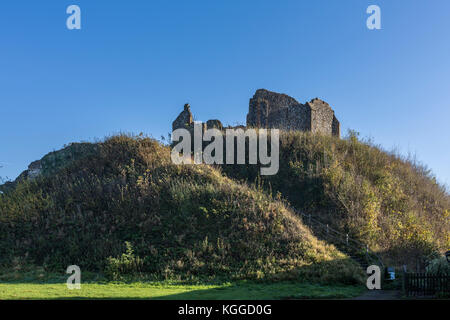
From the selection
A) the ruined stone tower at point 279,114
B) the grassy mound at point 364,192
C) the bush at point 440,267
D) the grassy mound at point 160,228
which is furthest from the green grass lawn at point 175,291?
the ruined stone tower at point 279,114

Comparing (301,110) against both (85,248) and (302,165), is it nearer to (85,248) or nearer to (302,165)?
(302,165)

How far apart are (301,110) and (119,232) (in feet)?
84.5

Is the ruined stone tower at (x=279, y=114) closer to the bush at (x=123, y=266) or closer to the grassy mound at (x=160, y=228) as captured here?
the grassy mound at (x=160, y=228)

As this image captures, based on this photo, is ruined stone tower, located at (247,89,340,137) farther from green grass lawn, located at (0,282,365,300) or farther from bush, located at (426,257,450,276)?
green grass lawn, located at (0,282,365,300)

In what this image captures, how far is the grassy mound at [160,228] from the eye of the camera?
18.3m

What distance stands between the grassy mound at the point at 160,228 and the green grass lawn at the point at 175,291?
1.44 meters

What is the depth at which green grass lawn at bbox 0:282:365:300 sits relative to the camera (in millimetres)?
12789

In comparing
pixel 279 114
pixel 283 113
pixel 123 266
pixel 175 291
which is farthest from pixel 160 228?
pixel 283 113

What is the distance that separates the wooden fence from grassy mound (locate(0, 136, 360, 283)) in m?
2.79

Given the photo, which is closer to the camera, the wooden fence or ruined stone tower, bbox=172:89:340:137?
the wooden fence

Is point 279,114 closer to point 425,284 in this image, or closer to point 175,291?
point 425,284

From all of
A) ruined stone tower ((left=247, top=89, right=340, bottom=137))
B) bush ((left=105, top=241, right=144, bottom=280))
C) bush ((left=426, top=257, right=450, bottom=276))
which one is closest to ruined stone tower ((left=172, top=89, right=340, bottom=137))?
ruined stone tower ((left=247, top=89, right=340, bottom=137))

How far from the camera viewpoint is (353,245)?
22672 millimetres

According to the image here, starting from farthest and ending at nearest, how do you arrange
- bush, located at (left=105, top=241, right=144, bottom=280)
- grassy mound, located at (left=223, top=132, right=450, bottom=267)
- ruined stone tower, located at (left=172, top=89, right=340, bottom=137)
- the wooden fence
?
ruined stone tower, located at (left=172, top=89, right=340, bottom=137) < grassy mound, located at (left=223, top=132, right=450, bottom=267) < bush, located at (left=105, top=241, right=144, bottom=280) < the wooden fence
